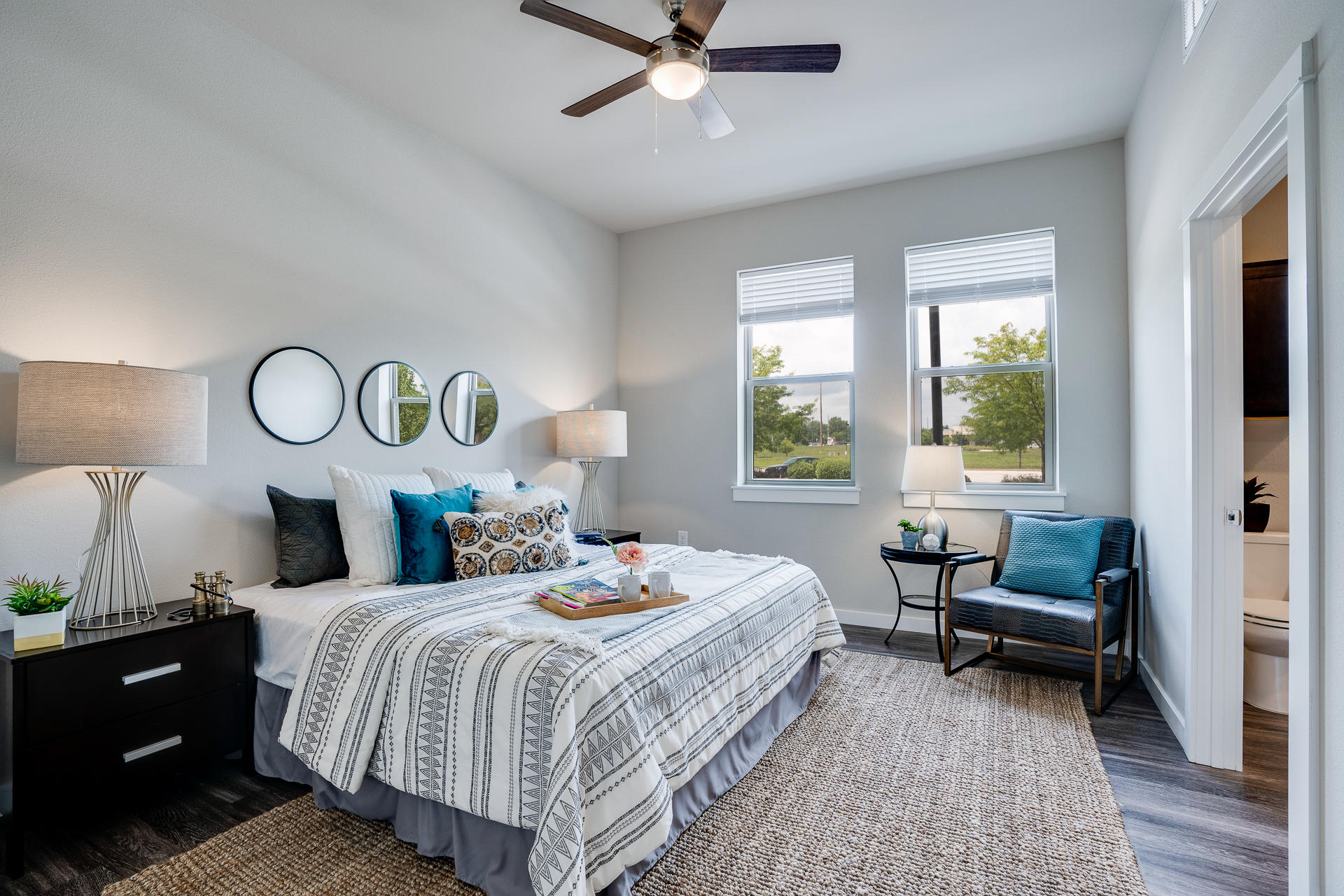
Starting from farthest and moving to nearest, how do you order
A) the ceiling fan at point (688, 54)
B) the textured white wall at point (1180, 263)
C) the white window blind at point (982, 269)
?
the white window blind at point (982, 269), the ceiling fan at point (688, 54), the textured white wall at point (1180, 263)

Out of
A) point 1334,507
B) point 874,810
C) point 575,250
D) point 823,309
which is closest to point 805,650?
point 874,810

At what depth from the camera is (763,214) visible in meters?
4.77

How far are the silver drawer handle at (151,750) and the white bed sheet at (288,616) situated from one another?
30 centimetres

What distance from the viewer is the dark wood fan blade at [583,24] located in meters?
2.13

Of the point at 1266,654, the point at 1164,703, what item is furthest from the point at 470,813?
the point at 1266,654

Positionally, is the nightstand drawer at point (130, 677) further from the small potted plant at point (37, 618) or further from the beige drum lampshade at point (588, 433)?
the beige drum lampshade at point (588, 433)

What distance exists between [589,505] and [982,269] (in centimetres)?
304

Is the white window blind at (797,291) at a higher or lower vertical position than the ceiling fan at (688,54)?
lower

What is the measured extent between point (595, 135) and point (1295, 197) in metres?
3.03

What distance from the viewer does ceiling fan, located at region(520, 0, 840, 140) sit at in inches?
85.5

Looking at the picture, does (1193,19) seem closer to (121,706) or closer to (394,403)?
(394,403)

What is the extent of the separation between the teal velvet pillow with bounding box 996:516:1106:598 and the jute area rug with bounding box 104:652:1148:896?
31.5 inches

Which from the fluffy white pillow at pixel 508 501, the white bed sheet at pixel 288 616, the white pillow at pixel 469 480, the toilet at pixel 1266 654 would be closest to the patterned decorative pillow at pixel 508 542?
the fluffy white pillow at pixel 508 501

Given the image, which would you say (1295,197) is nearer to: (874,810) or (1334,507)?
(1334,507)
